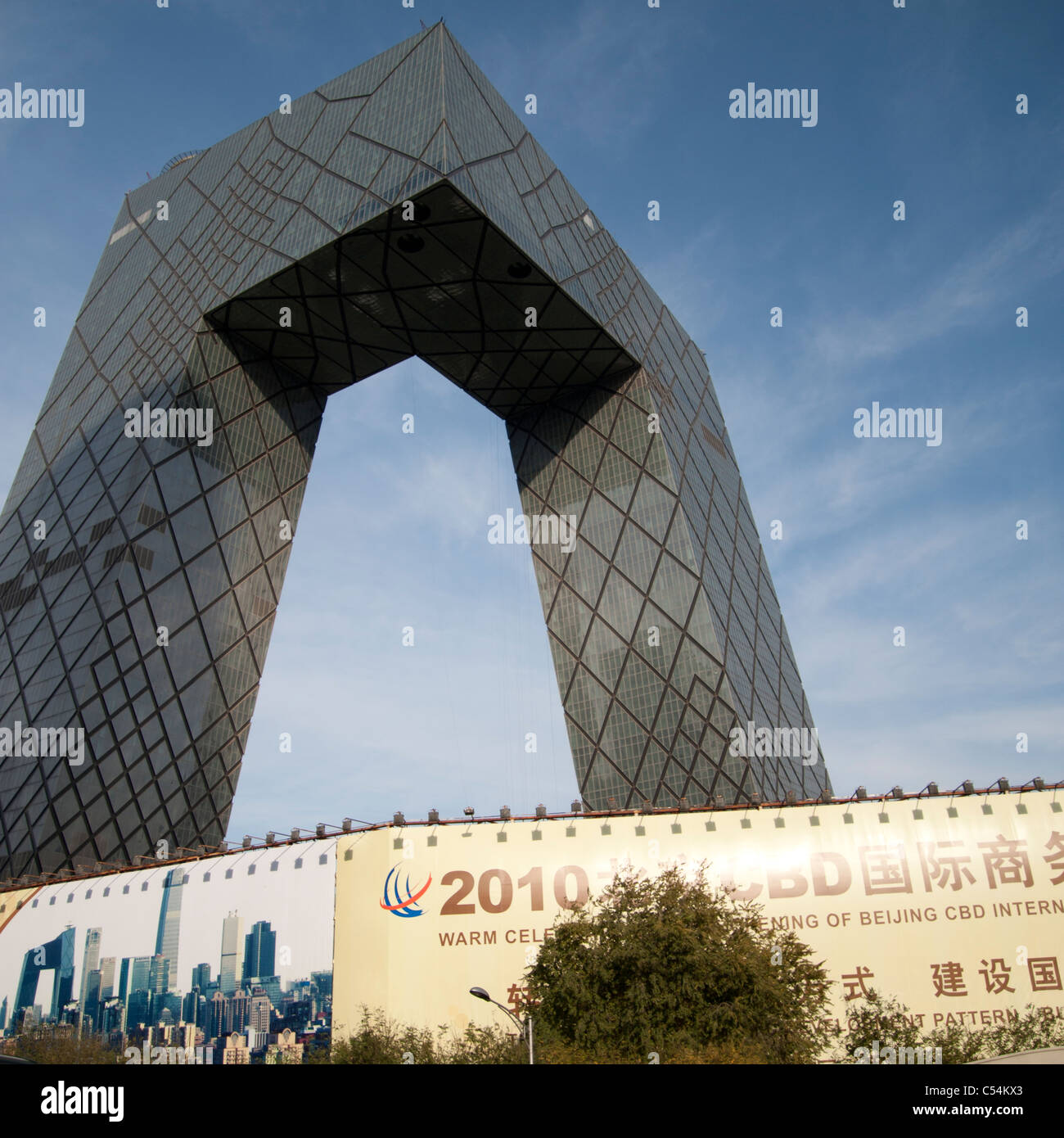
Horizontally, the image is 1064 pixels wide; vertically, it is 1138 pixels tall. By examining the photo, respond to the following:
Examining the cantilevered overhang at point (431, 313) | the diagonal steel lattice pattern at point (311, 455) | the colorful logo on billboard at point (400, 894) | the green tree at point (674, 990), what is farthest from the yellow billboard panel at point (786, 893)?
the cantilevered overhang at point (431, 313)

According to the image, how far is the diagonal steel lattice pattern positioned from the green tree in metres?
25.7

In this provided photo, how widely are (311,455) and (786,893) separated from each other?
125 feet

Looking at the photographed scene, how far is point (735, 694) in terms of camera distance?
53.5m

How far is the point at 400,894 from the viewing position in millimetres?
33906

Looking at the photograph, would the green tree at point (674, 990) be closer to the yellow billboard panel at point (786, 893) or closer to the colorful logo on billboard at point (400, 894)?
the yellow billboard panel at point (786, 893)

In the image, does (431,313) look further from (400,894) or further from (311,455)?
(400,894)

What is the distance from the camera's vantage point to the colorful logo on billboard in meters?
33.6

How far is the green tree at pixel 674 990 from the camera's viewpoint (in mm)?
23859

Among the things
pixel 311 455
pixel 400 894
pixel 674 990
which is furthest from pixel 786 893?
pixel 311 455

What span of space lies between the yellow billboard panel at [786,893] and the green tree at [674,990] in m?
6.19
